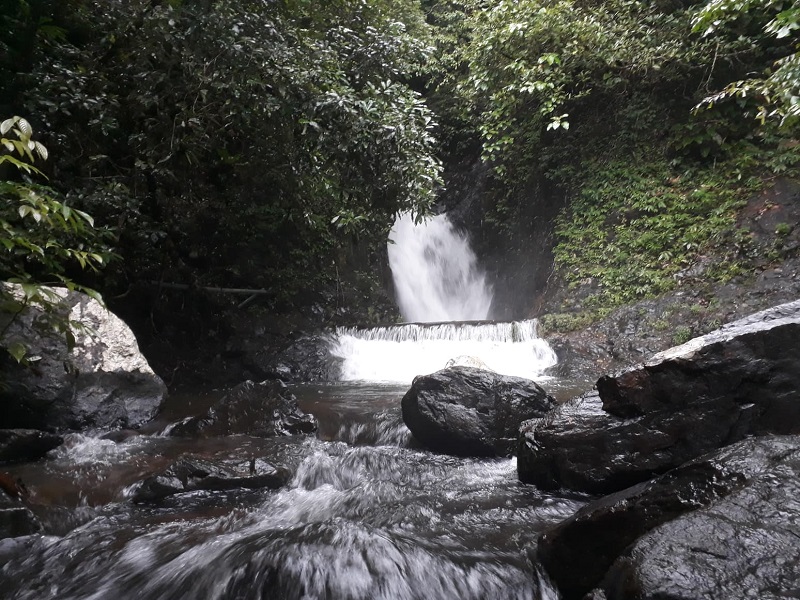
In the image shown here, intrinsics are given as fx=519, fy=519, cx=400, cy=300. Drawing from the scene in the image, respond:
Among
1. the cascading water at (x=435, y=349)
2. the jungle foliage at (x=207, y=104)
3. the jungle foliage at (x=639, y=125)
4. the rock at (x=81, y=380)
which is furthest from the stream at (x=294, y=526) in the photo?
the jungle foliage at (x=639, y=125)

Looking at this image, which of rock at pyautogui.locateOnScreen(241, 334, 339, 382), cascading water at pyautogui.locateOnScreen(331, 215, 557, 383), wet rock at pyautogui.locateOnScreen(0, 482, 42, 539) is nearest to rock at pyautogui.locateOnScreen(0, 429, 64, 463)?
wet rock at pyautogui.locateOnScreen(0, 482, 42, 539)

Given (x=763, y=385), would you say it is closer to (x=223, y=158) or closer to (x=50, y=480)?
(x=50, y=480)

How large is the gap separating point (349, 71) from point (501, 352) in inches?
219

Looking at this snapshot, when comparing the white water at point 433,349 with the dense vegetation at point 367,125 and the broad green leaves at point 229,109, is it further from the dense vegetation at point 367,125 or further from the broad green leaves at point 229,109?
the broad green leaves at point 229,109

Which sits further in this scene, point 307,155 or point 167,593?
point 307,155

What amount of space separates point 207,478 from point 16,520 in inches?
56.2

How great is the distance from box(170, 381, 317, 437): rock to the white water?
2973mm

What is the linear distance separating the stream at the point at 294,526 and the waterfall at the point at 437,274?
8673 millimetres

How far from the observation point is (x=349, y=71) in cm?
738

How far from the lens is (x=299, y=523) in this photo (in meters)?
4.21

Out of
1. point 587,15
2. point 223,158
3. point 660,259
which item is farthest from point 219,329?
point 587,15

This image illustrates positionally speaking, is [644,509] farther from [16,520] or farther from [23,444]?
[23,444]

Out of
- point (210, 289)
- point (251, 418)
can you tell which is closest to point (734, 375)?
point (251, 418)

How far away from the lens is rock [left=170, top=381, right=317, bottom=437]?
6391 millimetres
